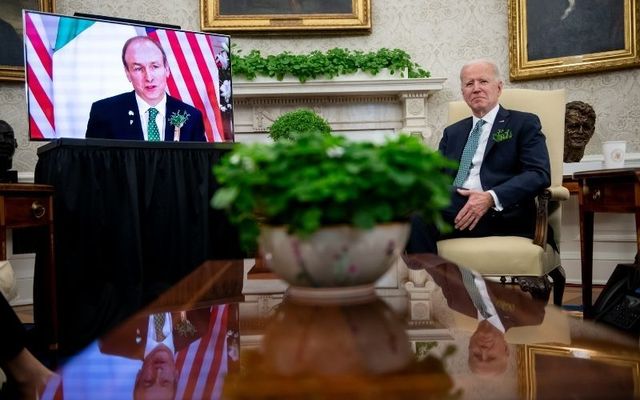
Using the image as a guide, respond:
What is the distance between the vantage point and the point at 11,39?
439cm

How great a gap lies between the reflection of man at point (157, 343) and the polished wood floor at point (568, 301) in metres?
2.73

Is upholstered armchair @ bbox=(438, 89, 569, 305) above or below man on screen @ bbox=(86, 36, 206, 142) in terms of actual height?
below

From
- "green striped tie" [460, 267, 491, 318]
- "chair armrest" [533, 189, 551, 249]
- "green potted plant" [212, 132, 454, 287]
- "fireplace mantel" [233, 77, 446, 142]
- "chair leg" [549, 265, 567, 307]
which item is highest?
"fireplace mantel" [233, 77, 446, 142]

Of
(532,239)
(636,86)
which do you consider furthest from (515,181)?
(636,86)

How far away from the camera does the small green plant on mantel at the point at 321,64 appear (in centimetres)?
457

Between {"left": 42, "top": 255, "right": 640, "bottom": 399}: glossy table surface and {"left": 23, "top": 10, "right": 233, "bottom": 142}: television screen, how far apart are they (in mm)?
2494

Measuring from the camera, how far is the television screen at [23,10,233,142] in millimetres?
3342

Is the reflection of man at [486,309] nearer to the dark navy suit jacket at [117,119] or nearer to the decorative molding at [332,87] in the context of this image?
the dark navy suit jacket at [117,119]

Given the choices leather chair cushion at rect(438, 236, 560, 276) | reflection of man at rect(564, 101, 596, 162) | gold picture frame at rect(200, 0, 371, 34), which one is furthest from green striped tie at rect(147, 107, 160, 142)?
reflection of man at rect(564, 101, 596, 162)

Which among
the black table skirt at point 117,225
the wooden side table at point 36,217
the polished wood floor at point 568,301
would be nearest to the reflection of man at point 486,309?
the black table skirt at point 117,225

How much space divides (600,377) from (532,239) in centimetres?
200

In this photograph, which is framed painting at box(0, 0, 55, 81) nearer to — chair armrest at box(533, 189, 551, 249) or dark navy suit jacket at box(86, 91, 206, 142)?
dark navy suit jacket at box(86, 91, 206, 142)

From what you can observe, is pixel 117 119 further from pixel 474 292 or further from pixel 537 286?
pixel 474 292

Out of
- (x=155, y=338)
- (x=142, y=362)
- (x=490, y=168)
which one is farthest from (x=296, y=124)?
(x=142, y=362)
